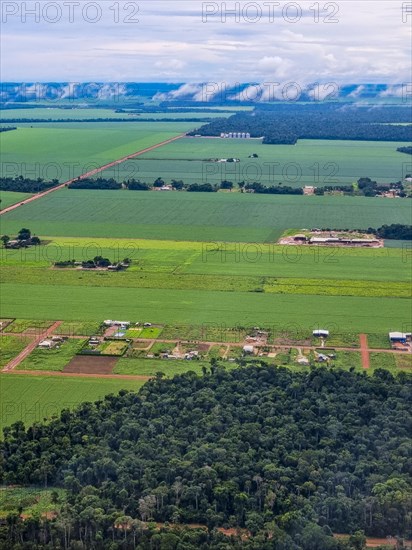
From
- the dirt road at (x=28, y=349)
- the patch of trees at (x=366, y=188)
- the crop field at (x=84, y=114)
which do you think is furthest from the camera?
the crop field at (x=84, y=114)

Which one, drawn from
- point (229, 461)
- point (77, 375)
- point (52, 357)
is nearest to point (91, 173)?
point (52, 357)

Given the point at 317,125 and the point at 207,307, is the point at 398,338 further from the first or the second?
the point at 317,125

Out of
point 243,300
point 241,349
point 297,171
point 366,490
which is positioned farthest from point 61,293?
point 297,171

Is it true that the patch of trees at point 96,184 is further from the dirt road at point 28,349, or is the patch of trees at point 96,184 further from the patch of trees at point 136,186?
the dirt road at point 28,349

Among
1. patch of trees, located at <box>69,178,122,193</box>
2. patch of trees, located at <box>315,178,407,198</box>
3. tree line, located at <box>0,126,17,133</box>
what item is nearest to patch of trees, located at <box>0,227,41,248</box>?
patch of trees, located at <box>69,178,122,193</box>

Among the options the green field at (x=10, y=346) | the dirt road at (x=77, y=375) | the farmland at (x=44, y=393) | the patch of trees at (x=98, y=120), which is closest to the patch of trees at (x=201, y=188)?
the green field at (x=10, y=346)
